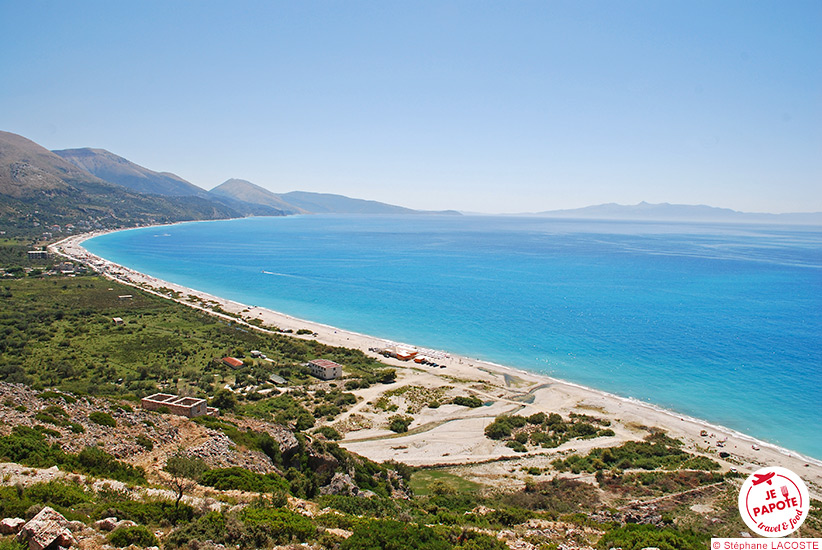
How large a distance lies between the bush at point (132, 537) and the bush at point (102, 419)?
944 centimetres

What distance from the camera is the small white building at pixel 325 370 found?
44.1 metres

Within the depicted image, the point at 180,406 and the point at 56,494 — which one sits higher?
the point at 56,494

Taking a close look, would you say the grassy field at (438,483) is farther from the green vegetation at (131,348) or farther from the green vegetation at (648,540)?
the green vegetation at (131,348)

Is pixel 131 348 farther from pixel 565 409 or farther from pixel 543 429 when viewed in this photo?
pixel 565 409

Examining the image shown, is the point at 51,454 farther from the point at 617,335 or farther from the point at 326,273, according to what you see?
the point at 326,273

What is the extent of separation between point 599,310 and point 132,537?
74946mm

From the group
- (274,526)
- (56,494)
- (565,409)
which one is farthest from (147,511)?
(565,409)

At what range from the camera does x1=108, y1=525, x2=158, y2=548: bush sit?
34.9 ft

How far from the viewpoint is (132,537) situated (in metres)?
10.9

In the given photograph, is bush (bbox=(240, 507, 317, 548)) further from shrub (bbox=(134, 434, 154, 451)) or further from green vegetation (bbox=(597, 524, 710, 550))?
green vegetation (bbox=(597, 524, 710, 550))

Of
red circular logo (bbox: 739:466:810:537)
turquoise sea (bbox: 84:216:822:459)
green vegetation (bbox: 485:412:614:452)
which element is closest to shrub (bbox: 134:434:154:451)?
red circular logo (bbox: 739:466:810:537)

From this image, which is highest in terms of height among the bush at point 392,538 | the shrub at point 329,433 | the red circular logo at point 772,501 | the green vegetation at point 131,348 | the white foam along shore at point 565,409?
the red circular logo at point 772,501

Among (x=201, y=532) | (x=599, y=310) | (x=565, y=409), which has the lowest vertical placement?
(x=565, y=409)

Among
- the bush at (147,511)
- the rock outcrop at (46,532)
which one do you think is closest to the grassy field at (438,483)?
the bush at (147,511)
